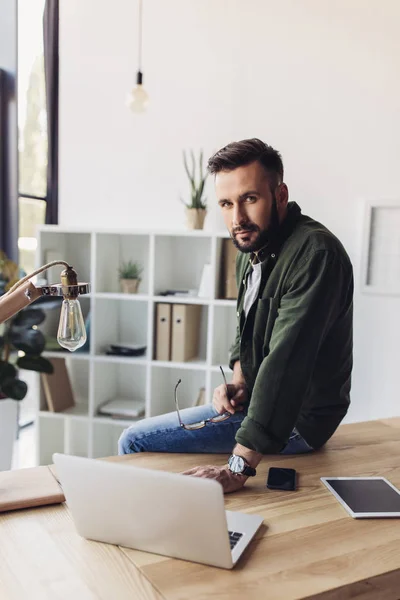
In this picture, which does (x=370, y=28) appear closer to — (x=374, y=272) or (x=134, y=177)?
(x=374, y=272)

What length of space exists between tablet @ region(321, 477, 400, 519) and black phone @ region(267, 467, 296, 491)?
0.29ft

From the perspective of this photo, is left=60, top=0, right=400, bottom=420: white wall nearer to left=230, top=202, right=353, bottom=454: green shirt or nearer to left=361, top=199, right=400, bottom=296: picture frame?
left=361, top=199, right=400, bottom=296: picture frame

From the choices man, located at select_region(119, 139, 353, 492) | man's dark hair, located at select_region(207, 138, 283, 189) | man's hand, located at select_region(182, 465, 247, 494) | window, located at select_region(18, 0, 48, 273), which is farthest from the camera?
window, located at select_region(18, 0, 48, 273)

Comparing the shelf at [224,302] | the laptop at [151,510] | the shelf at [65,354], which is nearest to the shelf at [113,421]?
the shelf at [65,354]

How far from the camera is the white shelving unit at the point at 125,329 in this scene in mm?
3250

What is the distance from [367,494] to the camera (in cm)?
148

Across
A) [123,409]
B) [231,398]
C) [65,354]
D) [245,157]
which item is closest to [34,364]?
[65,354]

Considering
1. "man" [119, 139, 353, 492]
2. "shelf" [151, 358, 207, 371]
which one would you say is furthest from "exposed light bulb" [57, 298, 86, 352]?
"shelf" [151, 358, 207, 371]

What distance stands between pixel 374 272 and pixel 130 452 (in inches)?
72.5

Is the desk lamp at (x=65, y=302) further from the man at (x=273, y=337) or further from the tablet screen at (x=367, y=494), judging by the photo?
the tablet screen at (x=367, y=494)

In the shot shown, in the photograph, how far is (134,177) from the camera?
11.7 ft

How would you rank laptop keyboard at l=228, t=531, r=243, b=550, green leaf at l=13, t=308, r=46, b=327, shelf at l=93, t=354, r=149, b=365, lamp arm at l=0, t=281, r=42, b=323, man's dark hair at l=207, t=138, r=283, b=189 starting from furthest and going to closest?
shelf at l=93, t=354, r=149, b=365
green leaf at l=13, t=308, r=46, b=327
man's dark hair at l=207, t=138, r=283, b=189
lamp arm at l=0, t=281, r=42, b=323
laptop keyboard at l=228, t=531, r=243, b=550

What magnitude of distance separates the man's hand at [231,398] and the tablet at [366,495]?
0.50 m

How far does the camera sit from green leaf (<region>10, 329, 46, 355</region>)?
117 inches
